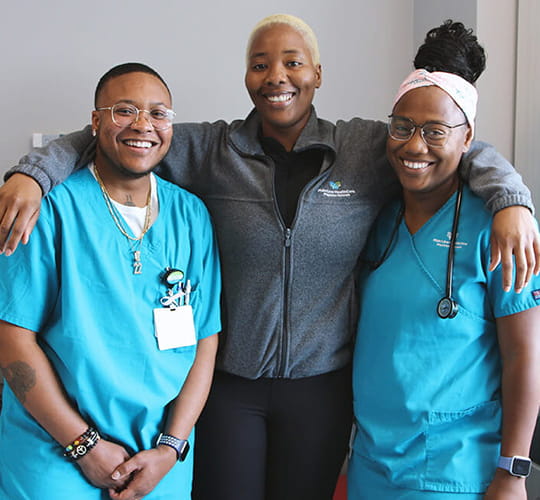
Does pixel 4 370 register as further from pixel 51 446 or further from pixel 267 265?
pixel 267 265

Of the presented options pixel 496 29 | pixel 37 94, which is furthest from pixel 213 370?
pixel 496 29

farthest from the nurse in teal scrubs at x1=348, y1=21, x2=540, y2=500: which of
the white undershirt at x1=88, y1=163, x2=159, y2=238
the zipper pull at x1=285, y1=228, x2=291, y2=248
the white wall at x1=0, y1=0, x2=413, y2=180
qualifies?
the white wall at x1=0, y1=0, x2=413, y2=180

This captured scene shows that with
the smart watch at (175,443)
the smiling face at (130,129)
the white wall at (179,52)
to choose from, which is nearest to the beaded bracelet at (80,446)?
the smart watch at (175,443)

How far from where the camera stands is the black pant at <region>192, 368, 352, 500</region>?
166 cm

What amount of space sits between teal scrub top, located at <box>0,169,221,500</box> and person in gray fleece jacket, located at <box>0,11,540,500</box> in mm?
207

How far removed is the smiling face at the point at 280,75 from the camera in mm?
1632

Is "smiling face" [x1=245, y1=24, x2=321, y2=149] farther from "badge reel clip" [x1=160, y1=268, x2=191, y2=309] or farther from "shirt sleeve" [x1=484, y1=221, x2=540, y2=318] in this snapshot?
"shirt sleeve" [x1=484, y1=221, x2=540, y2=318]

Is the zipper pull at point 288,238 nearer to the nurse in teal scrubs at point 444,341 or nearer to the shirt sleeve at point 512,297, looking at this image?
the nurse in teal scrubs at point 444,341

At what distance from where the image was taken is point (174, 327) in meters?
1.49

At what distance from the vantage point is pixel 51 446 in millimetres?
1364

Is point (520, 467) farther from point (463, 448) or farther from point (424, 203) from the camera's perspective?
point (424, 203)

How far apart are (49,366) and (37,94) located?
4.47 ft

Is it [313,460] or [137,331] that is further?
[313,460]

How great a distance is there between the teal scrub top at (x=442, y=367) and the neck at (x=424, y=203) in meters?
0.03
